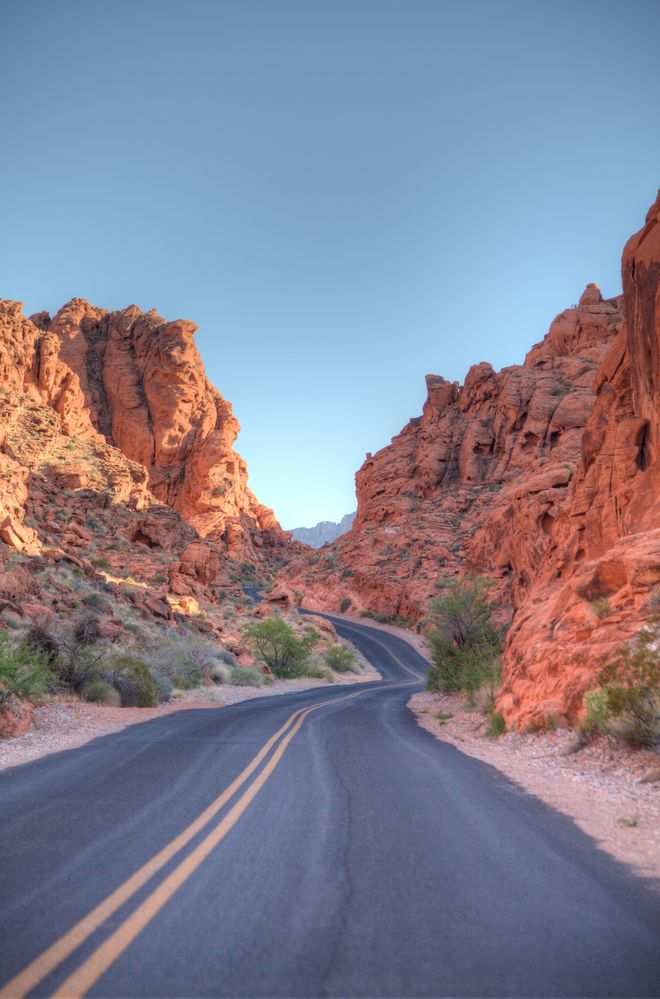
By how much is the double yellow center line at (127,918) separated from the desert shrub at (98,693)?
10243mm

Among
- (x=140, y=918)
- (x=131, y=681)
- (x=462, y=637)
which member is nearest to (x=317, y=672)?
(x=462, y=637)

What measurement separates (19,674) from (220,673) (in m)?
14.6

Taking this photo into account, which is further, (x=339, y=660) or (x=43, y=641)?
(x=339, y=660)

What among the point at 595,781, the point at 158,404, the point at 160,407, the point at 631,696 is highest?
the point at 158,404

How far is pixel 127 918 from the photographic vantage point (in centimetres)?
330

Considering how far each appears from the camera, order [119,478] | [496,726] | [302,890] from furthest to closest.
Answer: [119,478]
[496,726]
[302,890]

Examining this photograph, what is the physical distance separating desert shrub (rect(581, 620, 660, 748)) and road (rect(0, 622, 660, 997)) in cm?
217

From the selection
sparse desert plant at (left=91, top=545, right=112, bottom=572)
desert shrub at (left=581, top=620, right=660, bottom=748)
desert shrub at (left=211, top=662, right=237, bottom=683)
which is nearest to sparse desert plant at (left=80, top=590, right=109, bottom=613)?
desert shrub at (left=211, top=662, right=237, bottom=683)

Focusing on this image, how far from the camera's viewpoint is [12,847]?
4.51 meters

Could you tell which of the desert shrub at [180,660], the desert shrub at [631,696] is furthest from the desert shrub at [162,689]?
the desert shrub at [631,696]

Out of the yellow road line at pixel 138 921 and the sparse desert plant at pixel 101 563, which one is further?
the sparse desert plant at pixel 101 563

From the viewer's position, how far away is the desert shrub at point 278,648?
32.4 meters

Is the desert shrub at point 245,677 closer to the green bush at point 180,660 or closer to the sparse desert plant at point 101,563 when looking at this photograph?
the green bush at point 180,660

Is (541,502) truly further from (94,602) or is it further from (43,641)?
(94,602)
